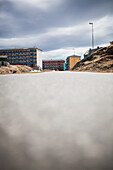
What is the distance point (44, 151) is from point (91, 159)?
0.52 m

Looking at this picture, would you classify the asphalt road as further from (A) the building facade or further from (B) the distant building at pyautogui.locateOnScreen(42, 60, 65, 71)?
(B) the distant building at pyautogui.locateOnScreen(42, 60, 65, 71)

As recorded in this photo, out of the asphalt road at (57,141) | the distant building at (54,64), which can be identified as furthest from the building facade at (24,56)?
the asphalt road at (57,141)

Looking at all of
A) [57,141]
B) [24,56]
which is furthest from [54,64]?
[57,141]

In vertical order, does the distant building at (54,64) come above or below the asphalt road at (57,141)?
above

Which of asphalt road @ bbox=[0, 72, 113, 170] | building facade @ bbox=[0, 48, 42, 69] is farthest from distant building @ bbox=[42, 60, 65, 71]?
asphalt road @ bbox=[0, 72, 113, 170]

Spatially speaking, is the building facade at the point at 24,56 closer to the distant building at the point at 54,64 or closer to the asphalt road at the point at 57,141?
the distant building at the point at 54,64

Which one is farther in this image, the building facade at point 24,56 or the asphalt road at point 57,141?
the building facade at point 24,56

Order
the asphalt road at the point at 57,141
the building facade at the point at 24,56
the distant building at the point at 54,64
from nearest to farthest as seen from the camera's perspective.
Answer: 1. the asphalt road at the point at 57,141
2. the building facade at the point at 24,56
3. the distant building at the point at 54,64

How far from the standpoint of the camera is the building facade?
3924 inches

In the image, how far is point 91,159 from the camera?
5.02 feet

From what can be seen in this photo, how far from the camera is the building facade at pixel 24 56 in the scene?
99.7 meters

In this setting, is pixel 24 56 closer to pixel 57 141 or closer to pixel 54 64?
pixel 54 64

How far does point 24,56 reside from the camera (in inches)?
4011

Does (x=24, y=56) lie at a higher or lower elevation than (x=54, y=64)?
higher
